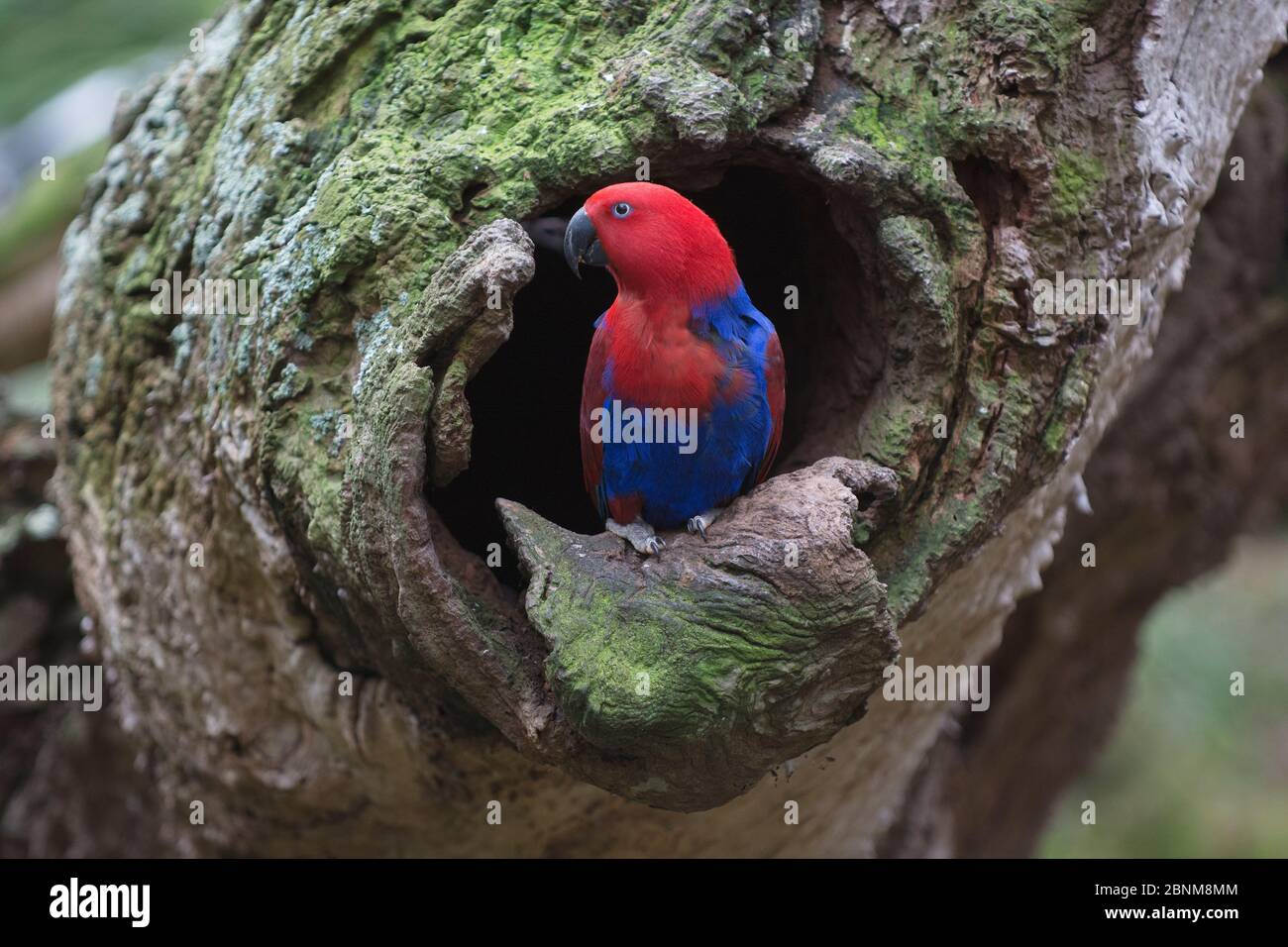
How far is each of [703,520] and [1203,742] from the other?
7.40m

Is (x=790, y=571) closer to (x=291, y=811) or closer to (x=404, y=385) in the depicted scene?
(x=404, y=385)

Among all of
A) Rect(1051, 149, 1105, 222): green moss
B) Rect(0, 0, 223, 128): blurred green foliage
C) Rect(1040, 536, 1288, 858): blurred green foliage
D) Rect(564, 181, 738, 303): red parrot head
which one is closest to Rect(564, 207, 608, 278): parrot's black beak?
Rect(564, 181, 738, 303): red parrot head

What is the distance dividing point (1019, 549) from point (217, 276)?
224 cm

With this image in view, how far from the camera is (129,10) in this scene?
6.82m

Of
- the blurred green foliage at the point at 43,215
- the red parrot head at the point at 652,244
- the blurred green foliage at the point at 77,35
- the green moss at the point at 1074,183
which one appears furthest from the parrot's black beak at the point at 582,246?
the blurred green foliage at the point at 77,35

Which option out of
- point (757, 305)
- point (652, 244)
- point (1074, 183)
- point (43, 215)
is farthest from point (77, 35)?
point (1074, 183)

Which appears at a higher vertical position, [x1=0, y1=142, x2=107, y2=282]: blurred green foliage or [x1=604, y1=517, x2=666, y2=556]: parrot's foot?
[x1=0, y1=142, x2=107, y2=282]: blurred green foliage

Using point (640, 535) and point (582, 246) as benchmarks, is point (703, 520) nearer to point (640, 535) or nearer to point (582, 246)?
point (640, 535)

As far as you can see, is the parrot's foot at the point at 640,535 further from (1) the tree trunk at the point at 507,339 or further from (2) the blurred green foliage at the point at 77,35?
(2) the blurred green foliage at the point at 77,35

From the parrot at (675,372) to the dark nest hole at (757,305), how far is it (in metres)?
0.23

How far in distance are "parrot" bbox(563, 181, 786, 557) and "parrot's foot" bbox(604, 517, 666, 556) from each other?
0.04 ft

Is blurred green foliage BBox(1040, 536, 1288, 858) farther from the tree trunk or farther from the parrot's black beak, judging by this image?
the parrot's black beak

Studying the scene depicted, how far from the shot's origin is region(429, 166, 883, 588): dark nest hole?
2990 millimetres

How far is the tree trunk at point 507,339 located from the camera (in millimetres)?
2342
